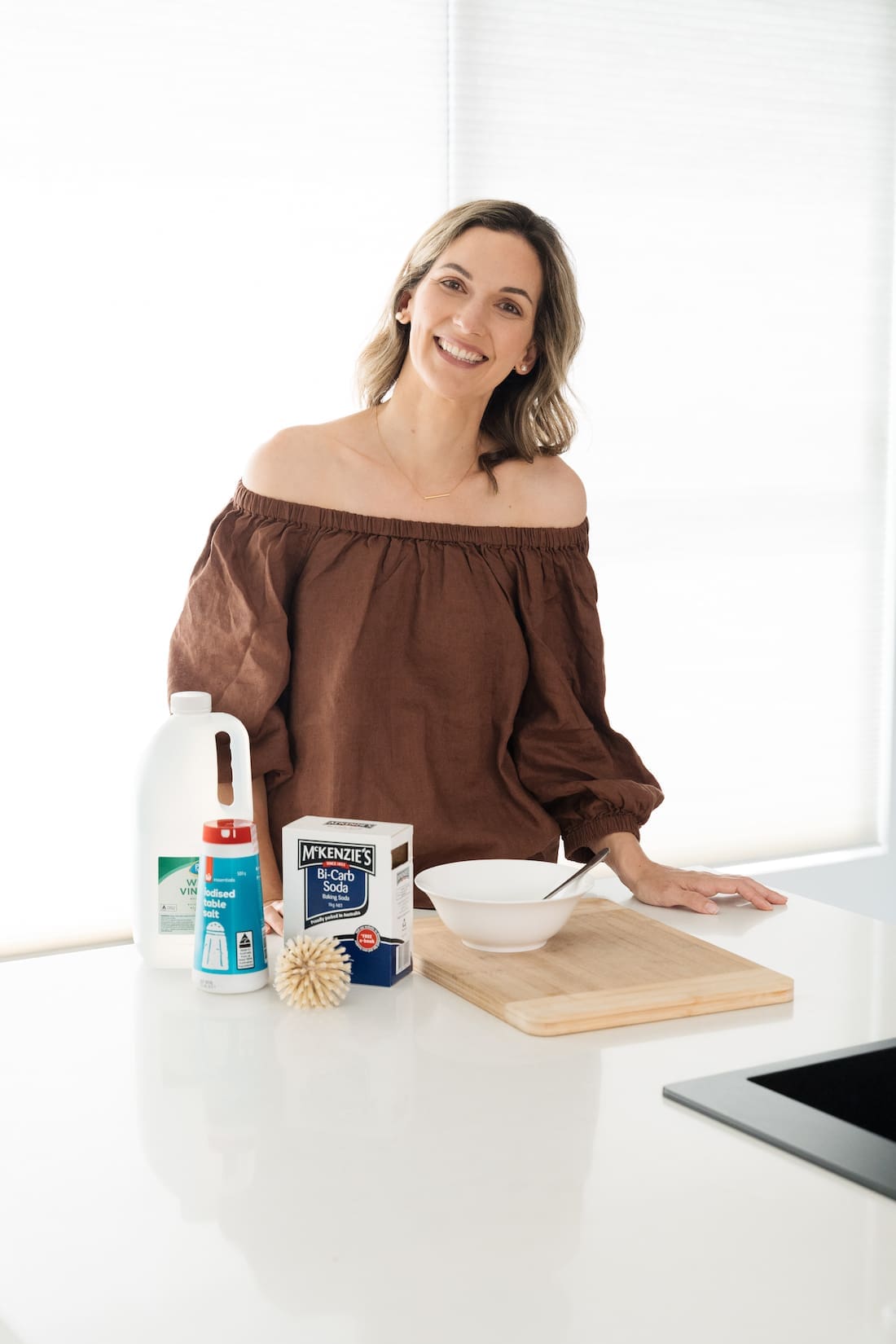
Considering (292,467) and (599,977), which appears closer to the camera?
(599,977)

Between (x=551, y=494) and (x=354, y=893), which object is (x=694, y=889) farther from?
(x=551, y=494)

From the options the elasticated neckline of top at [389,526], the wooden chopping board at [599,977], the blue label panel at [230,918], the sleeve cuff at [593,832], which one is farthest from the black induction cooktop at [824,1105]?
the elasticated neckline of top at [389,526]

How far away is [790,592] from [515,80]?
4.80 ft

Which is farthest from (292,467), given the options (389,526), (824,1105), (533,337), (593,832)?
(824,1105)

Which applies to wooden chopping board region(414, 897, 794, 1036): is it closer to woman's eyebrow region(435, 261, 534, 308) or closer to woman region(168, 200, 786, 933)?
woman region(168, 200, 786, 933)

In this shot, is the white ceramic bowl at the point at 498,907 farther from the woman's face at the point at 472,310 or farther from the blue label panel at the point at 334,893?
the woman's face at the point at 472,310

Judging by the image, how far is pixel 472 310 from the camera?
1789 mm

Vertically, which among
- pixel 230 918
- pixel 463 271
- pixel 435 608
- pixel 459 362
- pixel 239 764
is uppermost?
pixel 463 271

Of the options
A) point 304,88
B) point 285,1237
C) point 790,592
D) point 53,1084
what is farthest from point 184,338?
point 285,1237

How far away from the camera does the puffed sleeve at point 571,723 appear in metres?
1.66

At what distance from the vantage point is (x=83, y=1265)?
718 mm

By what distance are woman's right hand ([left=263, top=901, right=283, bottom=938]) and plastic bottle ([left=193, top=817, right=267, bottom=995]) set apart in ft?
0.40

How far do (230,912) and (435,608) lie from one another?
0.70 metres

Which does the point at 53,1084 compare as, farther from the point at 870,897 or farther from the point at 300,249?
the point at 870,897
